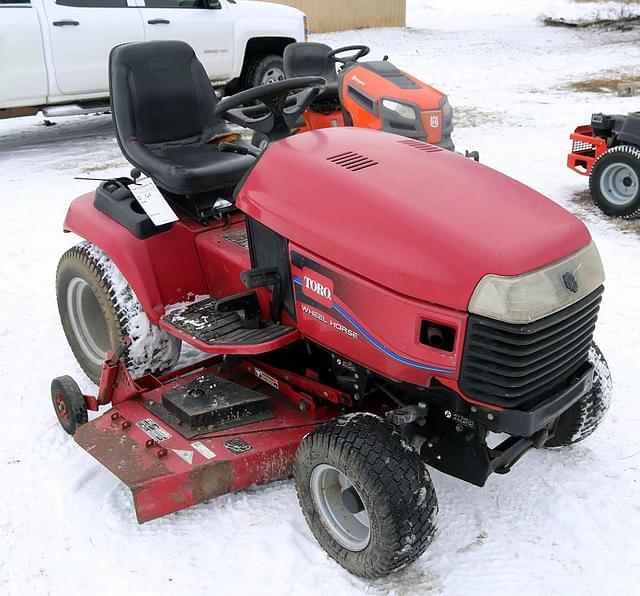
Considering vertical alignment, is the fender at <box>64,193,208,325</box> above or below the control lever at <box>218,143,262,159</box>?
below

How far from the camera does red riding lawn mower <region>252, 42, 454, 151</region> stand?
583 cm

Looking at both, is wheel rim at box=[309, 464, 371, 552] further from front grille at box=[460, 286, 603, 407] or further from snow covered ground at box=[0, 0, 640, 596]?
front grille at box=[460, 286, 603, 407]

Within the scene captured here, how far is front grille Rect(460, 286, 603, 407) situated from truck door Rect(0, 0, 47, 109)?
601 centimetres

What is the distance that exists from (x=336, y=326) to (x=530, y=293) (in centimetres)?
62

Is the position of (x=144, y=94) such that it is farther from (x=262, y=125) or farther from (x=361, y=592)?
(x=361, y=592)

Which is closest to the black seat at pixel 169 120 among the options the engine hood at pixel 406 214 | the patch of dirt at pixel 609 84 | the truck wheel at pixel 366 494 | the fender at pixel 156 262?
the fender at pixel 156 262

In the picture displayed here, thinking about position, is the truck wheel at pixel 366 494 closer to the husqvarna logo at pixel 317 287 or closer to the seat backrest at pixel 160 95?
the husqvarna logo at pixel 317 287

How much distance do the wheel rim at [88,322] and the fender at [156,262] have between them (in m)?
0.41

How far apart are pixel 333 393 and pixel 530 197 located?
3.02 ft

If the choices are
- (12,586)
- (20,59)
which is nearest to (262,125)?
(12,586)

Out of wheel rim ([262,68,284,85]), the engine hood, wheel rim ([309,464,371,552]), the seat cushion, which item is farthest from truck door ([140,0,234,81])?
wheel rim ([309,464,371,552])

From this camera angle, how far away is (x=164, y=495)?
239 cm

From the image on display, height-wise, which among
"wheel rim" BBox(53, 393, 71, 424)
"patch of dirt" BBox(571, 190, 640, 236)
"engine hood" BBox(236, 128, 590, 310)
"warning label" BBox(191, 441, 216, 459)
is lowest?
"patch of dirt" BBox(571, 190, 640, 236)

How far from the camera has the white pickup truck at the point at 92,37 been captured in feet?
21.9
